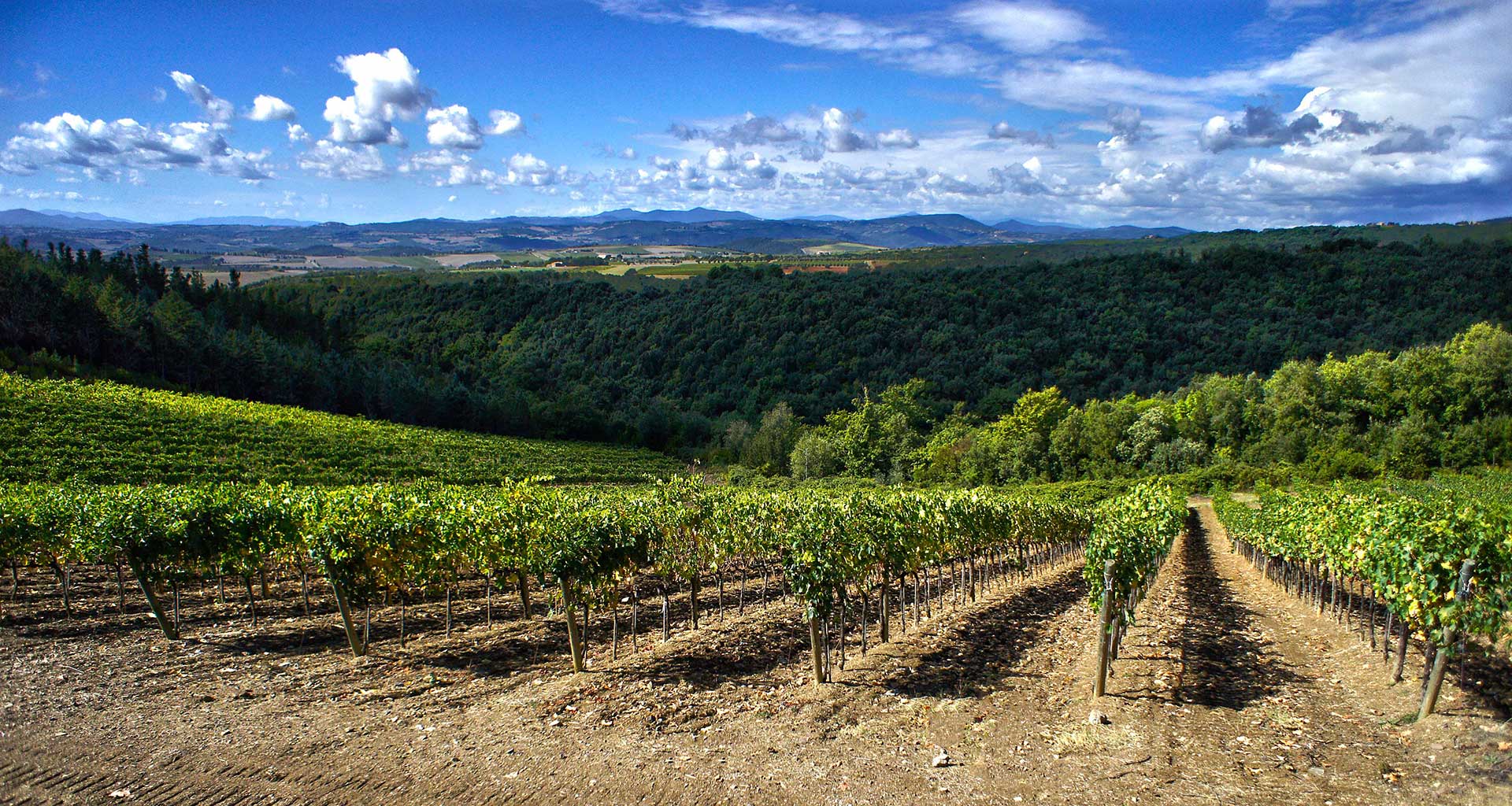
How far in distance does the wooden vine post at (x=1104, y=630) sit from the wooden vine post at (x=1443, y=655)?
3.88 meters

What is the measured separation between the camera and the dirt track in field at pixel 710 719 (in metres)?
9.12

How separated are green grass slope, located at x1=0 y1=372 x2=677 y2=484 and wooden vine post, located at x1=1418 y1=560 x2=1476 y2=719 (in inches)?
1329

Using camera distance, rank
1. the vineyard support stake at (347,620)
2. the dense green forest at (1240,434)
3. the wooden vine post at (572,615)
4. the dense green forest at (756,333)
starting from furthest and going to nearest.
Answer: the dense green forest at (756,333), the dense green forest at (1240,434), the vineyard support stake at (347,620), the wooden vine post at (572,615)

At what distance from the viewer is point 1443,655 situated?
9789 mm

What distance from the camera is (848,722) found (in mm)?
11234

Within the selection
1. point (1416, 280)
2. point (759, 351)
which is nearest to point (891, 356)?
point (759, 351)

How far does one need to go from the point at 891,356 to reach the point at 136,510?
98.0 m

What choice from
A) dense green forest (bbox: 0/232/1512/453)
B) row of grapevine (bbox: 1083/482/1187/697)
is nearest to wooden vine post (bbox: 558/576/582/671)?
row of grapevine (bbox: 1083/482/1187/697)

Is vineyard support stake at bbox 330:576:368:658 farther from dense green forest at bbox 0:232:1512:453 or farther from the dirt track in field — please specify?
dense green forest at bbox 0:232:1512:453

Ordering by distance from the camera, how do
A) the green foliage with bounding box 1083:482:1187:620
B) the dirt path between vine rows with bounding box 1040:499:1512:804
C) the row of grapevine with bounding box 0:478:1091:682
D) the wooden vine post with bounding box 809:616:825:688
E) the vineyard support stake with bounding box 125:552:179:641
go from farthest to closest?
the vineyard support stake with bounding box 125:552:179:641, the row of grapevine with bounding box 0:478:1091:682, the wooden vine post with bounding box 809:616:825:688, the green foliage with bounding box 1083:482:1187:620, the dirt path between vine rows with bounding box 1040:499:1512:804

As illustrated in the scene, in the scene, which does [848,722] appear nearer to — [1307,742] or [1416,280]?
[1307,742]

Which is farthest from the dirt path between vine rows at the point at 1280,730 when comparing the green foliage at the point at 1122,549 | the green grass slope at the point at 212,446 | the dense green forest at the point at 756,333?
the dense green forest at the point at 756,333

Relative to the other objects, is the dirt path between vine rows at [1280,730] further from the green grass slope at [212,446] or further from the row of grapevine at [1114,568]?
the green grass slope at [212,446]

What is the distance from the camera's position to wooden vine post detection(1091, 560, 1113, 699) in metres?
11.7
